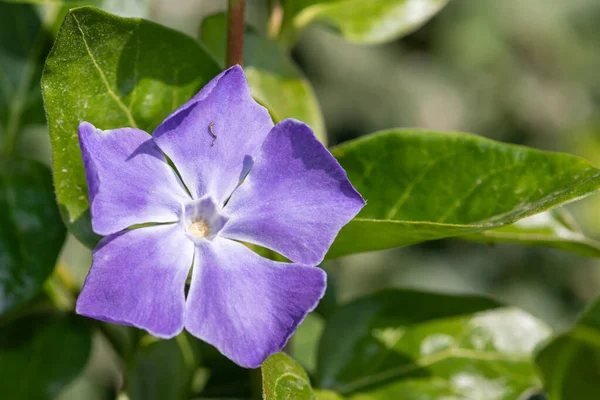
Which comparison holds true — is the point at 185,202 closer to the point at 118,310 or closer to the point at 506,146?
the point at 118,310

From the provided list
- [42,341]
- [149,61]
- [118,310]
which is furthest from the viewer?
[42,341]

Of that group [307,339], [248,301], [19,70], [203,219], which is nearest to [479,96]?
[307,339]

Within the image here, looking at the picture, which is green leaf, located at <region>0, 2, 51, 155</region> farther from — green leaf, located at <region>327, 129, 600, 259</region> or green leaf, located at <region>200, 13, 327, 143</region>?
green leaf, located at <region>327, 129, 600, 259</region>

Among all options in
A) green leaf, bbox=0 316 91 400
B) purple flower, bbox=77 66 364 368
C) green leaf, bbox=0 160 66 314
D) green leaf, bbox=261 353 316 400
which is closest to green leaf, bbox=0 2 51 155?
green leaf, bbox=0 160 66 314

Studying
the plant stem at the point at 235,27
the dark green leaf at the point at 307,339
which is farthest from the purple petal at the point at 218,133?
the dark green leaf at the point at 307,339

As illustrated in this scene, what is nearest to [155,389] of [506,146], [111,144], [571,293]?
[111,144]

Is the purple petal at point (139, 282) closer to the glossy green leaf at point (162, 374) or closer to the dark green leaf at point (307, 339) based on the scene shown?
the glossy green leaf at point (162, 374)

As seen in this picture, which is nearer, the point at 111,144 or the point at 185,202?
the point at 111,144
